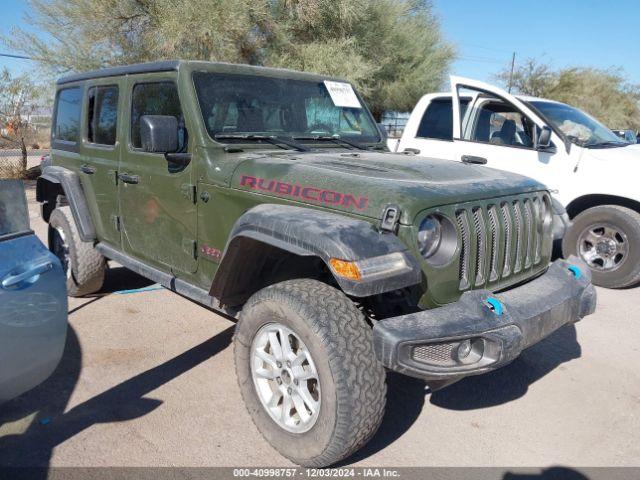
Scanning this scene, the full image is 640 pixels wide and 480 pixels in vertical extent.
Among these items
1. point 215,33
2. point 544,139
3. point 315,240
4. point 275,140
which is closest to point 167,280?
point 275,140

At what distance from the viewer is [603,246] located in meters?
5.67

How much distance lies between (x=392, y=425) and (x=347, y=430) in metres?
0.77

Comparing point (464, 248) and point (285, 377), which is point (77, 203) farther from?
point (464, 248)

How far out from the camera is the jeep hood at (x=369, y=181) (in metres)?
2.58

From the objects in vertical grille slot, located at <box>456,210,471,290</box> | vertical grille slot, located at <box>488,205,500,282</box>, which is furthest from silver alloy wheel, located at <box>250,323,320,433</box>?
vertical grille slot, located at <box>488,205,500,282</box>

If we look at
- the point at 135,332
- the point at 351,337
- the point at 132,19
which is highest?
the point at 132,19

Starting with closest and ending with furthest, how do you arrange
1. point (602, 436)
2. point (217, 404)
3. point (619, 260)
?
point (602, 436) → point (217, 404) → point (619, 260)

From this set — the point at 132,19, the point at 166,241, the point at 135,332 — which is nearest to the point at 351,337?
the point at 166,241

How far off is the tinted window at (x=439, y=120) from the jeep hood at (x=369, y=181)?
10.7 feet

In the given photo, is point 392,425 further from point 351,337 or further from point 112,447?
point 112,447

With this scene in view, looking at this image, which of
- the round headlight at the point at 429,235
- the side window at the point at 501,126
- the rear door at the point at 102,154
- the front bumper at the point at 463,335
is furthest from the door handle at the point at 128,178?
the side window at the point at 501,126

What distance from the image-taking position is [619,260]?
563 cm

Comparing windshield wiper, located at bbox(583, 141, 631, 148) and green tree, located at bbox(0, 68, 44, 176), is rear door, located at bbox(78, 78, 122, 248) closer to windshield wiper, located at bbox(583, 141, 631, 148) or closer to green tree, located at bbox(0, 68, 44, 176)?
windshield wiper, located at bbox(583, 141, 631, 148)

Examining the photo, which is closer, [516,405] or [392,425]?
[392,425]
